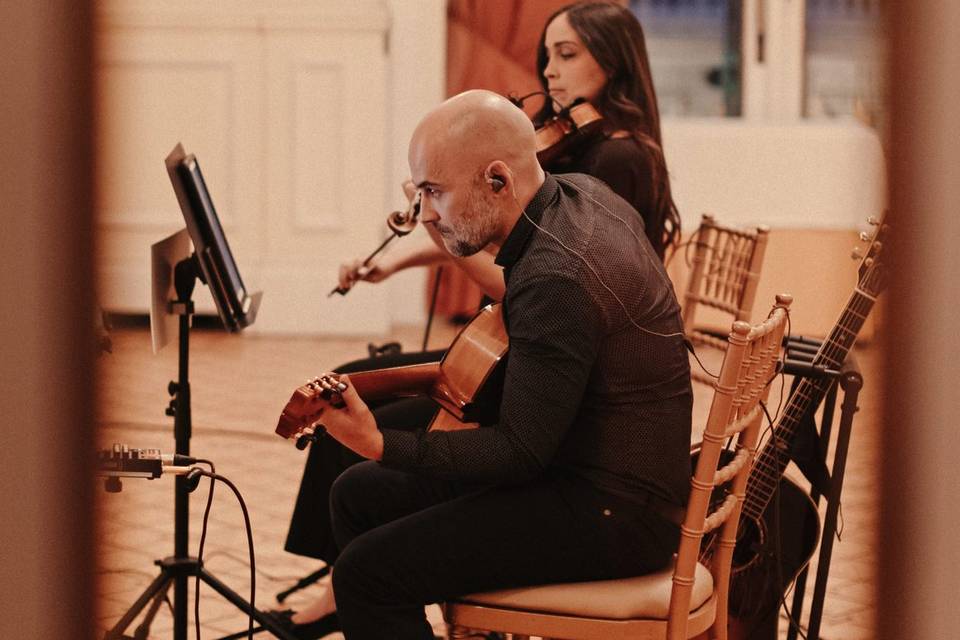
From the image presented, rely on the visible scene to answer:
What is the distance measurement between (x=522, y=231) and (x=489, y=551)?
0.46 m

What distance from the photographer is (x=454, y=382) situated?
181cm

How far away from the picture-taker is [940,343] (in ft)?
2.80

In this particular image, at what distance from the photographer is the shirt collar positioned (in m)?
1.73

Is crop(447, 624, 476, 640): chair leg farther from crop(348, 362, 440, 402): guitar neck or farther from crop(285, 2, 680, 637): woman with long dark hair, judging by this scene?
crop(285, 2, 680, 637): woman with long dark hair

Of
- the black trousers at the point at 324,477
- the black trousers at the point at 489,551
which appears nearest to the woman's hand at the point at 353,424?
the black trousers at the point at 489,551

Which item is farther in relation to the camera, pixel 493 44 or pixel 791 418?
pixel 493 44

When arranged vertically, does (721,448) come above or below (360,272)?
below

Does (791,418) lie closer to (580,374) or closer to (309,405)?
(580,374)

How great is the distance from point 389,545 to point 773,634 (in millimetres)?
942

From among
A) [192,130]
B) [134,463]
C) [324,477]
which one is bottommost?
[324,477]

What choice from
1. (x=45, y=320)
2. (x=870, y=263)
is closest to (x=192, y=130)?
(x=870, y=263)

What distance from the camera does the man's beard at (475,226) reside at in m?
1.73

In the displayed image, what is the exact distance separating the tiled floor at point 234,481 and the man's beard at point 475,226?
20.6 inches

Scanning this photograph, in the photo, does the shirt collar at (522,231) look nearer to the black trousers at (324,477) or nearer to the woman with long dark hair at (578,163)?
the woman with long dark hair at (578,163)
